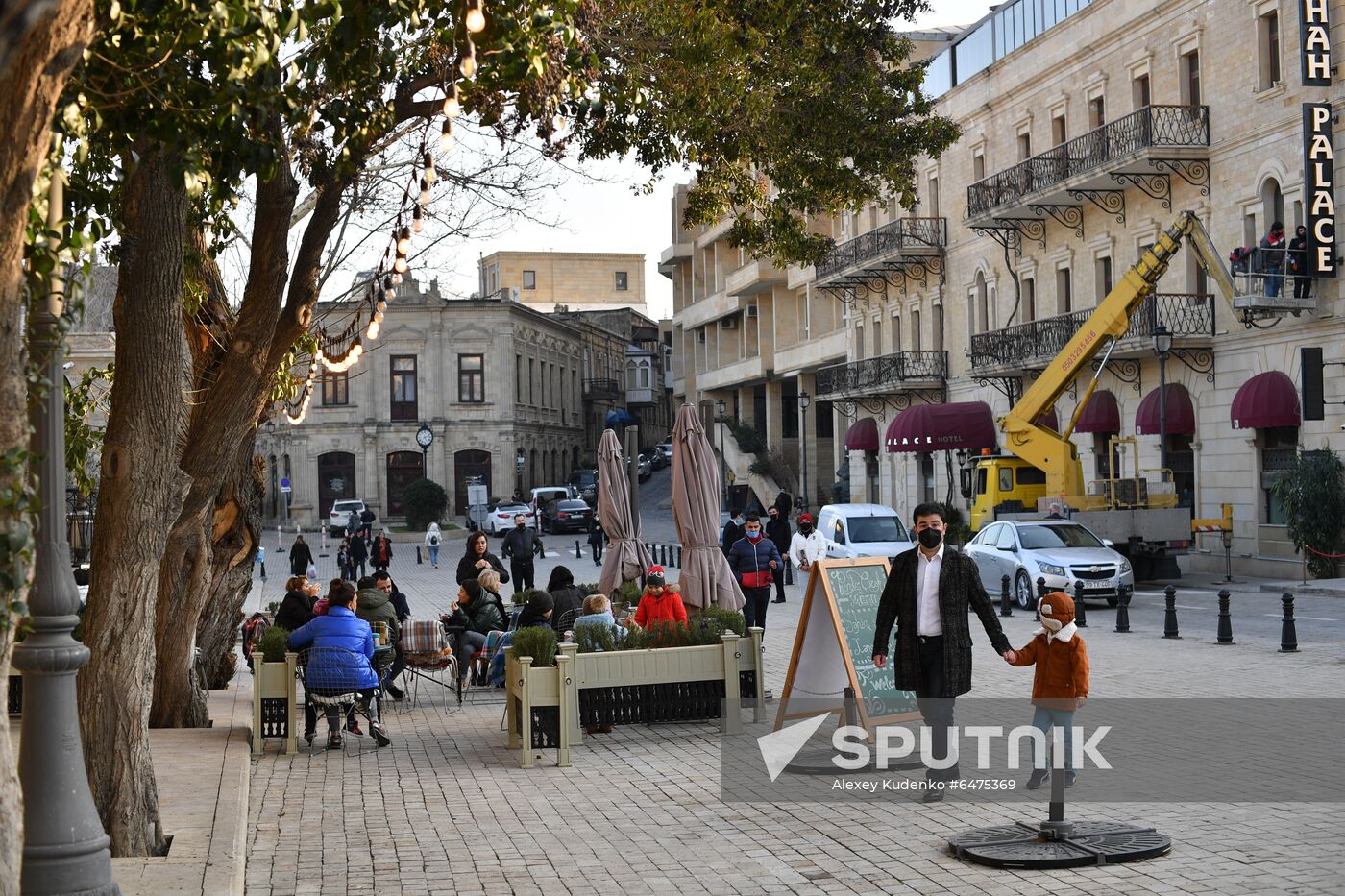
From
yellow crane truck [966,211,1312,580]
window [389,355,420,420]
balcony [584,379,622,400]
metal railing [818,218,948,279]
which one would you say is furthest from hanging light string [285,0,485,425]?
balcony [584,379,622,400]

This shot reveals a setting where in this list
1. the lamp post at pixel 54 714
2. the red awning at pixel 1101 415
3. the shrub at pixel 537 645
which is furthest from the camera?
the red awning at pixel 1101 415

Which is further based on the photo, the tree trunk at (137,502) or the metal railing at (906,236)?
the metal railing at (906,236)

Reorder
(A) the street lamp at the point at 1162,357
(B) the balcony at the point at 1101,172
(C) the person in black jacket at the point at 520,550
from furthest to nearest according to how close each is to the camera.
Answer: (B) the balcony at the point at 1101,172
(A) the street lamp at the point at 1162,357
(C) the person in black jacket at the point at 520,550

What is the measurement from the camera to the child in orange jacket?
8664mm

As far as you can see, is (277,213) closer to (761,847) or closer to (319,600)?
(761,847)

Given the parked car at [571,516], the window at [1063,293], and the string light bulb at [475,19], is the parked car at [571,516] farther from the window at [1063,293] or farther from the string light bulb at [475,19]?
the string light bulb at [475,19]

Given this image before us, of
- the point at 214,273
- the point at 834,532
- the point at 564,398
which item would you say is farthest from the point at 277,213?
the point at 564,398

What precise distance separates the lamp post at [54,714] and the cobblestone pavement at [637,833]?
1.64 meters

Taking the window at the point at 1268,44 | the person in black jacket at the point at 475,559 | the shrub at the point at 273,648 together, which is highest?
the window at the point at 1268,44

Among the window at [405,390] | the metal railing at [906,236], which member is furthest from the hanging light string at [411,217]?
the window at [405,390]

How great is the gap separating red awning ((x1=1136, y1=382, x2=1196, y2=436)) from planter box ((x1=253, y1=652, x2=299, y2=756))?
2655cm

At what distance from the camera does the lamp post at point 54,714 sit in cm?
647

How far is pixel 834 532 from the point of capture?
29203 mm

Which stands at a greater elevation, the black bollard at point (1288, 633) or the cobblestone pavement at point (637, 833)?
the black bollard at point (1288, 633)
